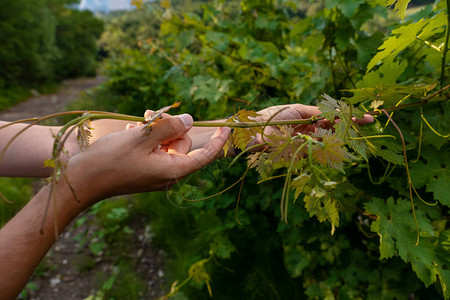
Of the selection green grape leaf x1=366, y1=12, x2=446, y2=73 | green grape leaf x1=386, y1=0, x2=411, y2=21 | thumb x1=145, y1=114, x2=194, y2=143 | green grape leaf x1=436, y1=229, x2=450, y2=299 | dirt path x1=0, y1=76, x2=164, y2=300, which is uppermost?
green grape leaf x1=386, y1=0, x2=411, y2=21

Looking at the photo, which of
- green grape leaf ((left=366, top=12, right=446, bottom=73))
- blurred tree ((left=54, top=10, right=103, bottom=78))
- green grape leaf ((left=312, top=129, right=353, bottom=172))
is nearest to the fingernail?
green grape leaf ((left=312, top=129, right=353, bottom=172))

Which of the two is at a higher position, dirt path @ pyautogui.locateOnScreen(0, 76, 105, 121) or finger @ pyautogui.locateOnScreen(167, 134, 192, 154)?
finger @ pyautogui.locateOnScreen(167, 134, 192, 154)

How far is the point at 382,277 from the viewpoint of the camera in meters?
1.45

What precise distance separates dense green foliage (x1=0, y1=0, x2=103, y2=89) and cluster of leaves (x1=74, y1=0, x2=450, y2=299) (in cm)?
982

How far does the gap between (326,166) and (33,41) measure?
42.9 ft

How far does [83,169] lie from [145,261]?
2299 mm

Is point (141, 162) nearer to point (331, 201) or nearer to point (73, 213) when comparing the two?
point (73, 213)

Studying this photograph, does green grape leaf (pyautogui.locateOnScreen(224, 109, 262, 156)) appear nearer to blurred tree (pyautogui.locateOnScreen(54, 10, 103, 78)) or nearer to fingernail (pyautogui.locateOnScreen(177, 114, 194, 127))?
fingernail (pyautogui.locateOnScreen(177, 114, 194, 127))

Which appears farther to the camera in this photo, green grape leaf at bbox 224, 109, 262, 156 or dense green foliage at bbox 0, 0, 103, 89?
dense green foliage at bbox 0, 0, 103, 89

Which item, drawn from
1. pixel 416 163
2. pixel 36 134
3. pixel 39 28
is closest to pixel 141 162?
pixel 36 134

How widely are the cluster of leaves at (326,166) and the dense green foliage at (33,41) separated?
9.82 meters

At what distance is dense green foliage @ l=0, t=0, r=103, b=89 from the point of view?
31.5ft

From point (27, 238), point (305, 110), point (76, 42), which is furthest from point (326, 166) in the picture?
point (76, 42)

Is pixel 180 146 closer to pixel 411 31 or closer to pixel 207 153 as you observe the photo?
pixel 207 153
